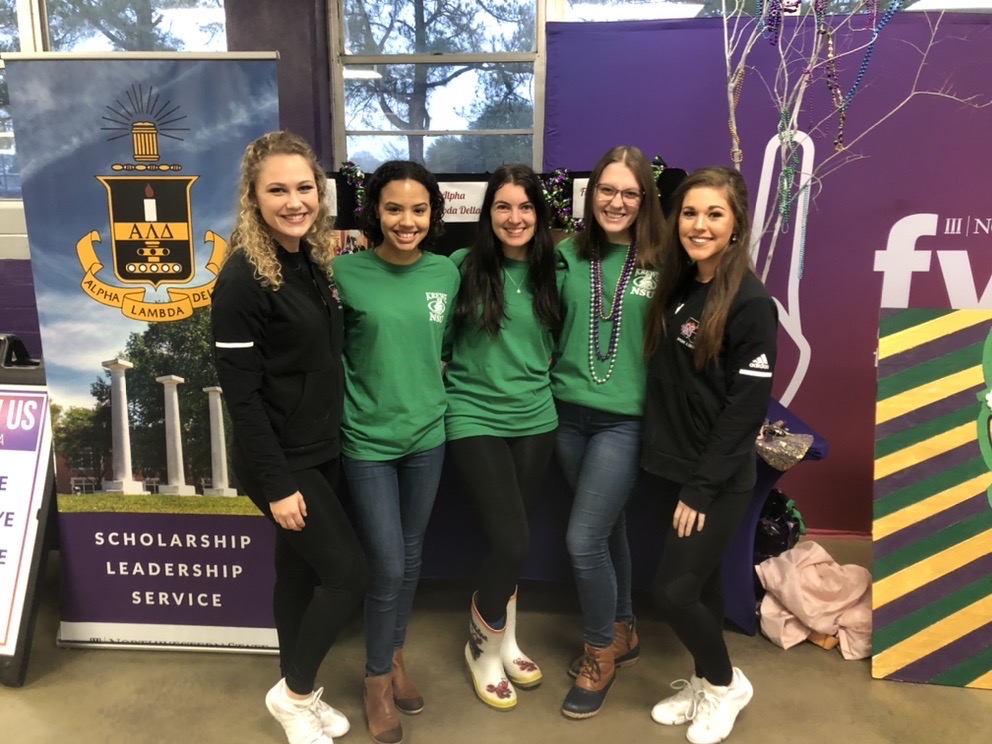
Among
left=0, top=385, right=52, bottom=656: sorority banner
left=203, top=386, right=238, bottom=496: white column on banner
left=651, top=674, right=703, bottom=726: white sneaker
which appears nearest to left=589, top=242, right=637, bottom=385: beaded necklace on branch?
left=651, top=674, right=703, bottom=726: white sneaker

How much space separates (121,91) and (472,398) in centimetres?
129

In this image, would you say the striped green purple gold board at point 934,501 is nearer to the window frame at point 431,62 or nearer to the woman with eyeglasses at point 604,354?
the woman with eyeglasses at point 604,354

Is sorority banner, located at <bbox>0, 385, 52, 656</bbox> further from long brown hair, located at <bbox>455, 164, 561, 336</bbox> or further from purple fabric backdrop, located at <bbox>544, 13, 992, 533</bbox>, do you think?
purple fabric backdrop, located at <bbox>544, 13, 992, 533</bbox>

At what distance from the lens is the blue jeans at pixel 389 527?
177 cm

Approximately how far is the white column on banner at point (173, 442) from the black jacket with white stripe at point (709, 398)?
54.3 inches

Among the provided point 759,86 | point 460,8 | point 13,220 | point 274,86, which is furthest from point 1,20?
point 759,86

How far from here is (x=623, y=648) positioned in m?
2.20

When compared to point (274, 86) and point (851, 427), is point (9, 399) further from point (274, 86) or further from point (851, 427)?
point (851, 427)

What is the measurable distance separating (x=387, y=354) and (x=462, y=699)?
3.43 ft

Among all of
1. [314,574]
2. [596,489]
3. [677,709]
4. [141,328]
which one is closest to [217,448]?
[141,328]

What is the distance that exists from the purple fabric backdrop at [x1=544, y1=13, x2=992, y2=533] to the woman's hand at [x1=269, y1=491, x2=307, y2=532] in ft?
6.40

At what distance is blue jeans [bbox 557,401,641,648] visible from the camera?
6.17 ft

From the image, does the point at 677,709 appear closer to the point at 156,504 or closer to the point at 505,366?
the point at 505,366

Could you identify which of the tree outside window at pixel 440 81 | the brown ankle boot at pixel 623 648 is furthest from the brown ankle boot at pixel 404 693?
the tree outside window at pixel 440 81
